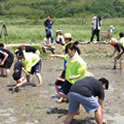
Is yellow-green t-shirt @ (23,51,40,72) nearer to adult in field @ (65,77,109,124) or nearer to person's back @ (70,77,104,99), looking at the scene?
adult in field @ (65,77,109,124)

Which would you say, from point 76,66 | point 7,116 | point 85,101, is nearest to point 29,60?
point 7,116

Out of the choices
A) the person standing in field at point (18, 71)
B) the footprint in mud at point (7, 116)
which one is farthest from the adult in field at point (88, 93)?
the person standing in field at point (18, 71)

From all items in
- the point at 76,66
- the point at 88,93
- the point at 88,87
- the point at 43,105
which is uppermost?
the point at 76,66

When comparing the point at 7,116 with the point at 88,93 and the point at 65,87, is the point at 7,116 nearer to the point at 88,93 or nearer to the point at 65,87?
the point at 65,87

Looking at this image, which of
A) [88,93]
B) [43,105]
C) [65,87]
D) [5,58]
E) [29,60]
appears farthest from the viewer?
[5,58]

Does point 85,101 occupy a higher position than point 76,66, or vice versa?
point 76,66

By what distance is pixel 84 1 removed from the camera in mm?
113062

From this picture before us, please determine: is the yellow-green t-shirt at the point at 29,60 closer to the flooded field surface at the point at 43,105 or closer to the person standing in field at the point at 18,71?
the person standing in field at the point at 18,71

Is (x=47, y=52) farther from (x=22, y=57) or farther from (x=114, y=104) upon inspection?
(x=114, y=104)

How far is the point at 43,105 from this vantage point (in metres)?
8.63

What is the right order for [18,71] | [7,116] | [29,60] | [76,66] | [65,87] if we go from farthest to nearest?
[29,60] → [18,71] → [65,87] → [7,116] → [76,66]

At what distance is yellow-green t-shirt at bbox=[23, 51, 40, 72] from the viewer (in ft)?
33.6

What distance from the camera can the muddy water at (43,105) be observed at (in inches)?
295

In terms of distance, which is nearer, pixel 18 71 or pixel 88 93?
pixel 88 93
